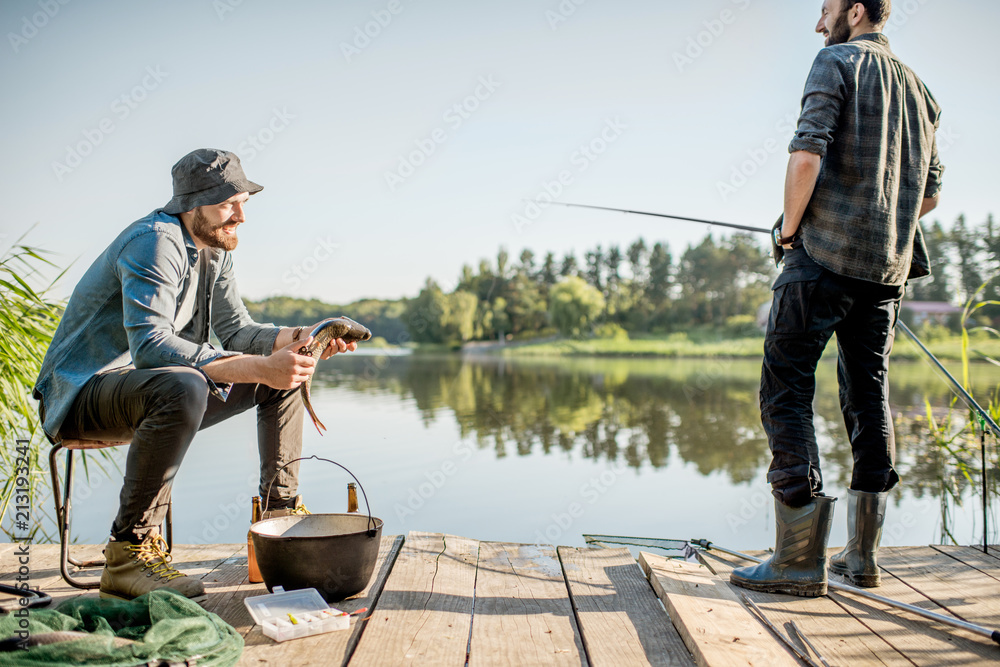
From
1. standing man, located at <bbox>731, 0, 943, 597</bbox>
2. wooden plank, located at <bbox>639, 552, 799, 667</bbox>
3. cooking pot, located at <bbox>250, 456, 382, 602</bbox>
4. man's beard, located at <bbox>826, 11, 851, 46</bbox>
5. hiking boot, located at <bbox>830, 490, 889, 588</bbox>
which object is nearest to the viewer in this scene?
wooden plank, located at <bbox>639, 552, 799, 667</bbox>

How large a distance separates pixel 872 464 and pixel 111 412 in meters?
2.27

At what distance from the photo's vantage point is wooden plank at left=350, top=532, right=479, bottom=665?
1.48 meters

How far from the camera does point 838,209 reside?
197 cm

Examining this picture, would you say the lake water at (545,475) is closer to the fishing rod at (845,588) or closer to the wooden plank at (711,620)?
the fishing rod at (845,588)

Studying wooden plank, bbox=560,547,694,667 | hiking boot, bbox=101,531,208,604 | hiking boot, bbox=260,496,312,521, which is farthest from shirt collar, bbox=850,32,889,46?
hiking boot, bbox=101,531,208,604

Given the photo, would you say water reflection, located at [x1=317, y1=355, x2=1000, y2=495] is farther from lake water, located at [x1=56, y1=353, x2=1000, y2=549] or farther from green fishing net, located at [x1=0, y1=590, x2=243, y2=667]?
green fishing net, located at [x1=0, y1=590, x2=243, y2=667]

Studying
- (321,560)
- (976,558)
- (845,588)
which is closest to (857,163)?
(845,588)

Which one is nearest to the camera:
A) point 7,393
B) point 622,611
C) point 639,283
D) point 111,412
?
point 622,611

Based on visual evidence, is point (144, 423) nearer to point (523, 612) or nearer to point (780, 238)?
point (523, 612)

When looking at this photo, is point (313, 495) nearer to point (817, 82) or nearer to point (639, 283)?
point (817, 82)

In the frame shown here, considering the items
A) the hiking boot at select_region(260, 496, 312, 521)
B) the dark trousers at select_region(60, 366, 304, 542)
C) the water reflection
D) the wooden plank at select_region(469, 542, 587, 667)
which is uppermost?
the dark trousers at select_region(60, 366, 304, 542)

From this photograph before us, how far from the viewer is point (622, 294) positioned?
54.2 metres

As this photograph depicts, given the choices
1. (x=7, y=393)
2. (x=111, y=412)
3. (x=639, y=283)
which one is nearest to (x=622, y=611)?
(x=111, y=412)

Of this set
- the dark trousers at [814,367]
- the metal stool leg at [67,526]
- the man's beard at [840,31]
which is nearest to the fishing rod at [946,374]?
the dark trousers at [814,367]
